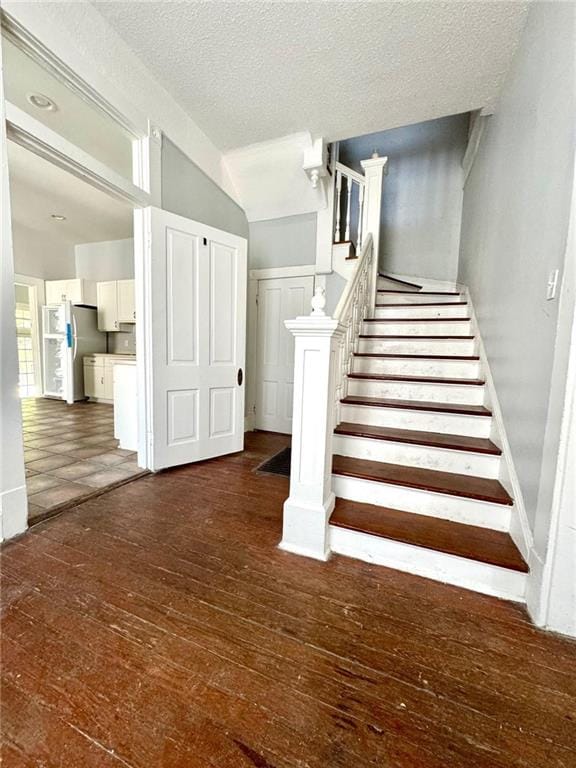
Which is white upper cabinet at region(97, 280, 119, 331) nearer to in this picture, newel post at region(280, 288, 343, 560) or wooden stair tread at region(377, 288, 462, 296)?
wooden stair tread at region(377, 288, 462, 296)

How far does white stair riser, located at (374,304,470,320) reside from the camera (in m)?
3.18

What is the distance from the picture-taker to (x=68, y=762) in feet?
2.83

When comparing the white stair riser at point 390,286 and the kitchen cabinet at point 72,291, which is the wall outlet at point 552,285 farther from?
the kitchen cabinet at point 72,291

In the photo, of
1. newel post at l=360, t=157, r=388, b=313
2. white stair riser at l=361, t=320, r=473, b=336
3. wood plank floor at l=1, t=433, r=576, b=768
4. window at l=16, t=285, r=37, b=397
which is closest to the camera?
wood plank floor at l=1, t=433, r=576, b=768

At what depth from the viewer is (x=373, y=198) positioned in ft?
11.3

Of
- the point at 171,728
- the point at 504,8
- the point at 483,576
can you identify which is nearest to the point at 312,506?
the point at 483,576

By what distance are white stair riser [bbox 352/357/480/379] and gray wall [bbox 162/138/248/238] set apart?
2.10 meters

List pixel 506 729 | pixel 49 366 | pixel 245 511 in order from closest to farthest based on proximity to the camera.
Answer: pixel 506 729 < pixel 245 511 < pixel 49 366

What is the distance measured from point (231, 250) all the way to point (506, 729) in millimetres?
3394

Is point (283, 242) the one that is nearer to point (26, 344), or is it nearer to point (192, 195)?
point (192, 195)

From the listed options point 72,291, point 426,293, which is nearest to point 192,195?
point 426,293

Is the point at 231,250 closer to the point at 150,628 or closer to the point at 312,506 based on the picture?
the point at 312,506

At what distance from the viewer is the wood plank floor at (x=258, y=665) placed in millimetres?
913

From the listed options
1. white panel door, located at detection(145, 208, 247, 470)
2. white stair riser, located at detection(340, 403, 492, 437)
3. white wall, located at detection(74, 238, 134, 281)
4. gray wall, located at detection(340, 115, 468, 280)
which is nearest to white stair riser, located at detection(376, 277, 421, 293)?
gray wall, located at detection(340, 115, 468, 280)
